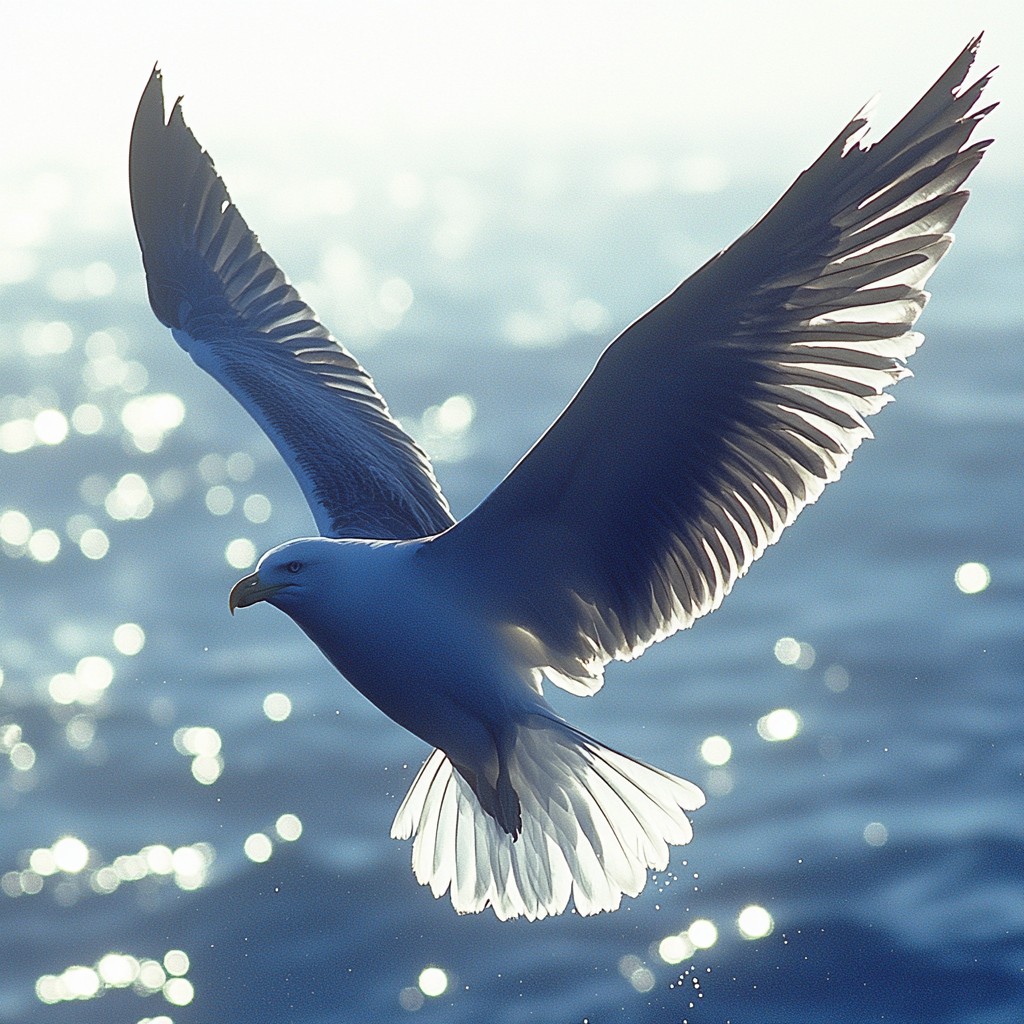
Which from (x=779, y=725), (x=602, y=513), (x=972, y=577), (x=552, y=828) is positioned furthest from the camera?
(x=972, y=577)

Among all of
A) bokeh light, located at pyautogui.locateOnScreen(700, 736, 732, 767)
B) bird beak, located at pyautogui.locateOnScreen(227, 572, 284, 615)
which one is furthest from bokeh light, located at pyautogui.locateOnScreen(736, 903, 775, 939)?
bird beak, located at pyautogui.locateOnScreen(227, 572, 284, 615)

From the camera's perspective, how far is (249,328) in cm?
705

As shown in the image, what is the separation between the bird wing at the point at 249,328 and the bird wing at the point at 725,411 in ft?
3.36

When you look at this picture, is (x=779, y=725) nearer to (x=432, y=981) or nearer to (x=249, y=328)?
(x=432, y=981)

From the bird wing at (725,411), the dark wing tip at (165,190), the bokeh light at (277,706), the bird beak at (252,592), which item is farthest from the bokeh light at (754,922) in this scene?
the bird beak at (252,592)

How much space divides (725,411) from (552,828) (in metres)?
1.54

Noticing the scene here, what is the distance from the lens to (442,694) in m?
5.23

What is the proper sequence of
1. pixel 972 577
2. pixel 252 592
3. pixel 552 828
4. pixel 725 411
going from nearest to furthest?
pixel 725 411
pixel 252 592
pixel 552 828
pixel 972 577

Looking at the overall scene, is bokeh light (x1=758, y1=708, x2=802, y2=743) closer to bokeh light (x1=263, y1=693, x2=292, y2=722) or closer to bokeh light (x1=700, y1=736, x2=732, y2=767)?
bokeh light (x1=700, y1=736, x2=732, y2=767)

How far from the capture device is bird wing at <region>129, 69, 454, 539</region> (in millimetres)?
6246

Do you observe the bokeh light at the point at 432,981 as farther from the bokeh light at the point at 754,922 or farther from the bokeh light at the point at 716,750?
the bokeh light at the point at 716,750

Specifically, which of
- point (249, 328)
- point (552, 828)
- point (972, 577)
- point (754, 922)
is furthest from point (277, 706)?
point (552, 828)

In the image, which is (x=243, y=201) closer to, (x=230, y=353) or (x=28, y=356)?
(x=28, y=356)

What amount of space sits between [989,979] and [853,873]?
1123mm
